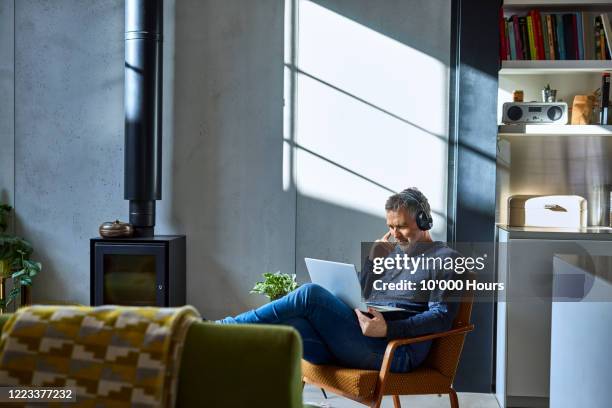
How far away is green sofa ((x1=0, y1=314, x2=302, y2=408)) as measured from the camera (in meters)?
1.83

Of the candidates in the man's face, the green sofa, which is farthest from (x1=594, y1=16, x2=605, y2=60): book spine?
the green sofa

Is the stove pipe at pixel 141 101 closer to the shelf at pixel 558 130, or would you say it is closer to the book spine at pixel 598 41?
the shelf at pixel 558 130

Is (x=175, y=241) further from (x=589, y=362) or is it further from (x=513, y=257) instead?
(x=589, y=362)

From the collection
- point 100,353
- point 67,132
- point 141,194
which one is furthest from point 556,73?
point 100,353

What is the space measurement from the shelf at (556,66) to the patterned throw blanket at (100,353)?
11.0ft

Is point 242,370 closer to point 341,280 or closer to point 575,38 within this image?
point 341,280

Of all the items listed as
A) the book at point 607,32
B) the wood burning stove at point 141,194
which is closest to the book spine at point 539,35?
the book at point 607,32

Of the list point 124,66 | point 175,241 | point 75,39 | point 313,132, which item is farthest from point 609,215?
point 75,39

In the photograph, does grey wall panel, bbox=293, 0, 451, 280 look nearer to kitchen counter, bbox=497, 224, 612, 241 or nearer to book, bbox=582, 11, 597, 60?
kitchen counter, bbox=497, 224, 612, 241

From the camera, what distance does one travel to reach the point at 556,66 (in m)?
4.62

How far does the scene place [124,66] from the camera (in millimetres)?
5230

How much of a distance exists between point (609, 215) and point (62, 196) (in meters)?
3.66

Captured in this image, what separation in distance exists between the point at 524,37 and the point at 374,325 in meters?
2.32

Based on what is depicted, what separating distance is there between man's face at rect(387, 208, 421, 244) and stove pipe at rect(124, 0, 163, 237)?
184 centimetres
